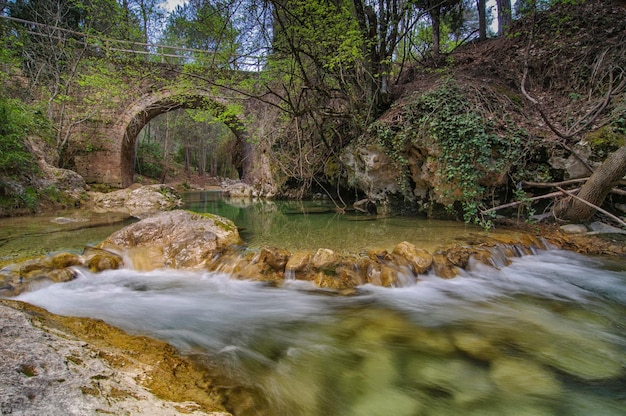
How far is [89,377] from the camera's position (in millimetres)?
1416

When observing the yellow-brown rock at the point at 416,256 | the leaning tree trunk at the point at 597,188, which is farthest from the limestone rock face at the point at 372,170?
the yellow-brown rock at the point at 416,256

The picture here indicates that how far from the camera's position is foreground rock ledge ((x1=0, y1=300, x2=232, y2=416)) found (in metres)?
1.18

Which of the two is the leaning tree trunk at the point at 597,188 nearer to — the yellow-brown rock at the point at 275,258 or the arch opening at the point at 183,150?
the yellow-brown rock at the point at 275,258

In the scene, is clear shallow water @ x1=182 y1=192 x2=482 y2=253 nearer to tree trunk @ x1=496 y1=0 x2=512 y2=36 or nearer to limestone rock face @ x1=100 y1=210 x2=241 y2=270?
limestone rock face @ x1=100 y1=210 x2=241 y2=270

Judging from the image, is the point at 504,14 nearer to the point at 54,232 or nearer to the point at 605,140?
the point at 605,140

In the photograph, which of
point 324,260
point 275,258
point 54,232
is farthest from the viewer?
point 54,232

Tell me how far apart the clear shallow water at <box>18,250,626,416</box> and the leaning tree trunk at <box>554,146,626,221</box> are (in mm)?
1155

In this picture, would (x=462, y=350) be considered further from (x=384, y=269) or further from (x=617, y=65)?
(x=617, y=65)

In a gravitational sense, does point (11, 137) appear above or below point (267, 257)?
above

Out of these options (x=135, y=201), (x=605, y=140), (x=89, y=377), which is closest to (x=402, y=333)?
(x=89, y=377)

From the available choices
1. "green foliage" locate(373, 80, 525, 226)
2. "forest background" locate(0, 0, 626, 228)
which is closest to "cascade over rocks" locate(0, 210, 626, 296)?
"forest background" locate(0, 0, 626, 228)

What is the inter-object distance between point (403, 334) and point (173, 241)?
3602 mm

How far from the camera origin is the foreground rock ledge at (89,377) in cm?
118

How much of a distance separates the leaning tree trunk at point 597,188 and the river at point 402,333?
1032 mm
